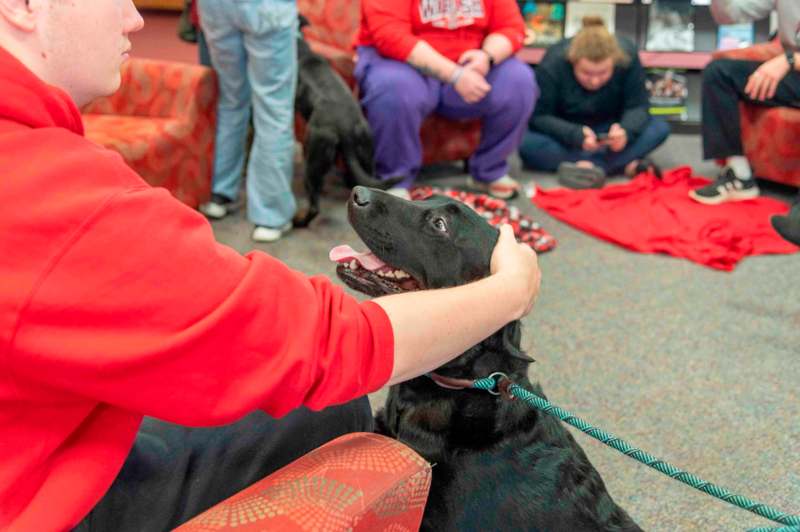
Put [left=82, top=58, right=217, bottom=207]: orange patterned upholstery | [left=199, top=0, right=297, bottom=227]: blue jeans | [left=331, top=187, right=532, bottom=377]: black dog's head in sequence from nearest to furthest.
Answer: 1. [left=331, top=187, right=532, bottom=377]: black dog's head
2. [left=199, top=0, right=297, bottom=227]: blue jeans
3. [left=82, top=58, right=217, bottom=207]: orange patterned upholstery

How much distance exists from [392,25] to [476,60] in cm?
39

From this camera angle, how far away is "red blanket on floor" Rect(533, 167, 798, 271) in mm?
2877

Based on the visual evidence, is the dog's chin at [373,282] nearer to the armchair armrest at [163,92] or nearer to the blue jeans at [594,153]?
the armchair armrest at [163,92]

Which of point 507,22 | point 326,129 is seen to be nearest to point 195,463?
point 326,129

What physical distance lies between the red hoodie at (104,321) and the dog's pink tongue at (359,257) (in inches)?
14.3

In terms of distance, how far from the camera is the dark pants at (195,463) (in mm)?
903

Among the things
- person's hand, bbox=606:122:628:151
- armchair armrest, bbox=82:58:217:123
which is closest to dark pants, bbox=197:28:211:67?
armchair armrest, bbox=82:58:217:123

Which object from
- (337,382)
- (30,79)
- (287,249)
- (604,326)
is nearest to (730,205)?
(604,326)

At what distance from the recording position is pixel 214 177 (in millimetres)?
3146

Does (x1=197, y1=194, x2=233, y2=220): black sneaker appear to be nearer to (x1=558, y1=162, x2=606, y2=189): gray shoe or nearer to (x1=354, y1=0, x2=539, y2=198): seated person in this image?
(x1=354, y1=0, x2=539, y2=198): seated person

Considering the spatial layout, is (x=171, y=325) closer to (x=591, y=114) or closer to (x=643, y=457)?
(x=643, y=457)

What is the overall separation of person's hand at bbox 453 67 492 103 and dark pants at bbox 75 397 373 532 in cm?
226

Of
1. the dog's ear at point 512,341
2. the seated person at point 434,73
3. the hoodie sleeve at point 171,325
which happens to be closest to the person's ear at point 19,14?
the hoodie sleeve at point 171,325

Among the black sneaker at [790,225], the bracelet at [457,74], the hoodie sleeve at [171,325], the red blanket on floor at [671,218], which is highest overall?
the hoodie sleeve at [171,325]
